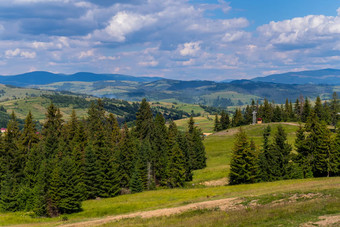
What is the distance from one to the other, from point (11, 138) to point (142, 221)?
52.5 m

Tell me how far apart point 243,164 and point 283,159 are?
8.67 metres

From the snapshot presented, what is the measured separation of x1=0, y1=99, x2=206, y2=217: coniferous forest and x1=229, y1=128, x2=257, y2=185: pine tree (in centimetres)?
1330

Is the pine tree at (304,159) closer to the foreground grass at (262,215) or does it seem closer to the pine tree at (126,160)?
the foreground grass at (262,215)

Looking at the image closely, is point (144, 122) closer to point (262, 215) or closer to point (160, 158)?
point (160, 158)

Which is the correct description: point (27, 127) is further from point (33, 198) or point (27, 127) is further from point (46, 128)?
point (33, 198)

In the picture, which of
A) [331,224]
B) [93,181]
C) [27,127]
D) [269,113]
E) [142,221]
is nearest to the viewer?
[331,224]

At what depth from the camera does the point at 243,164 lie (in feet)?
211

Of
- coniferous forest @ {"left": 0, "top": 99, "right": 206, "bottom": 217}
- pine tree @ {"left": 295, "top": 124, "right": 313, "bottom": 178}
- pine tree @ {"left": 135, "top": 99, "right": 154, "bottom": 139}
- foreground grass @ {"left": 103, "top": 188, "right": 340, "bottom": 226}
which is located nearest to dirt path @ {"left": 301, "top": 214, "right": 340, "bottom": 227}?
foreground grass @ {"left": 103, "top": 188, "right": 340, "bottom": 226}

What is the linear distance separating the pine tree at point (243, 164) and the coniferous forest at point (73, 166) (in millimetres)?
13303

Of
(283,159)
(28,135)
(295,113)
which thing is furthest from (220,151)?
(295,113)

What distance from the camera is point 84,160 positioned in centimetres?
7075

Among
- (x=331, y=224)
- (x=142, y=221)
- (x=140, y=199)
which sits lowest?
(x=140, y=199)

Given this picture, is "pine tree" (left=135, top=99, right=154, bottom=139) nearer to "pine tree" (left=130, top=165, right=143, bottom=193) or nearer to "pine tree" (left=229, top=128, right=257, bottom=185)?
"pine tree" (left=130, top=165, right=143, bottom=193)

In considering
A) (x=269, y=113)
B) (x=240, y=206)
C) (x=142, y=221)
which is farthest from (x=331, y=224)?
(x=269, y=113)
